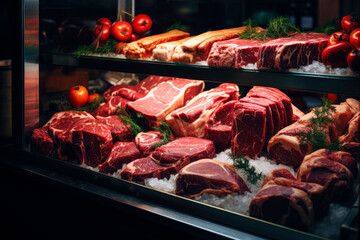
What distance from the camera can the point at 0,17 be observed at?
144 inches

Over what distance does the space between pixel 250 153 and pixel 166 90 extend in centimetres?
91

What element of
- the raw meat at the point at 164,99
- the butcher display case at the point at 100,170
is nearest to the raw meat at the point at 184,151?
the butcher display case at the point at 100,170

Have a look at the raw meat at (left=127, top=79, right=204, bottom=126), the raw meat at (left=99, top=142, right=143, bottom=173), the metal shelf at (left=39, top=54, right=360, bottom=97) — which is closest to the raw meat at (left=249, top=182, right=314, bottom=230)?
the metal shelf at (left=39, top=54, right=360, bottom=97)

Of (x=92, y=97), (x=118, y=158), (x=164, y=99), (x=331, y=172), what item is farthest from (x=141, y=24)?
(x=331, y=172)

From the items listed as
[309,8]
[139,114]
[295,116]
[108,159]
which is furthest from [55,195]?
[309,8]

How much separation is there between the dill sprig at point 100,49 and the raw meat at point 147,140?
0.67 meters

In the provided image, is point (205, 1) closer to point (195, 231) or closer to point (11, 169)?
point (11, 169)

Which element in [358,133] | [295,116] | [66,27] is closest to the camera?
[358,133]

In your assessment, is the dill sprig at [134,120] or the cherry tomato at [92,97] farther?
the cherry tomato at [92,97]

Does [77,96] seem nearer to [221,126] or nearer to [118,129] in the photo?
[118,129]

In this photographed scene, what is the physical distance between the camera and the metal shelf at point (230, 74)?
1.75m

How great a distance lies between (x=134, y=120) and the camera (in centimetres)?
303

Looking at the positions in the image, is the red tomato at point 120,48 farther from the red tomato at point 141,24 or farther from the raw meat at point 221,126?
the raw meat at point 221,126

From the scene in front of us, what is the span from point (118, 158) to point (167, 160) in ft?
1.26
